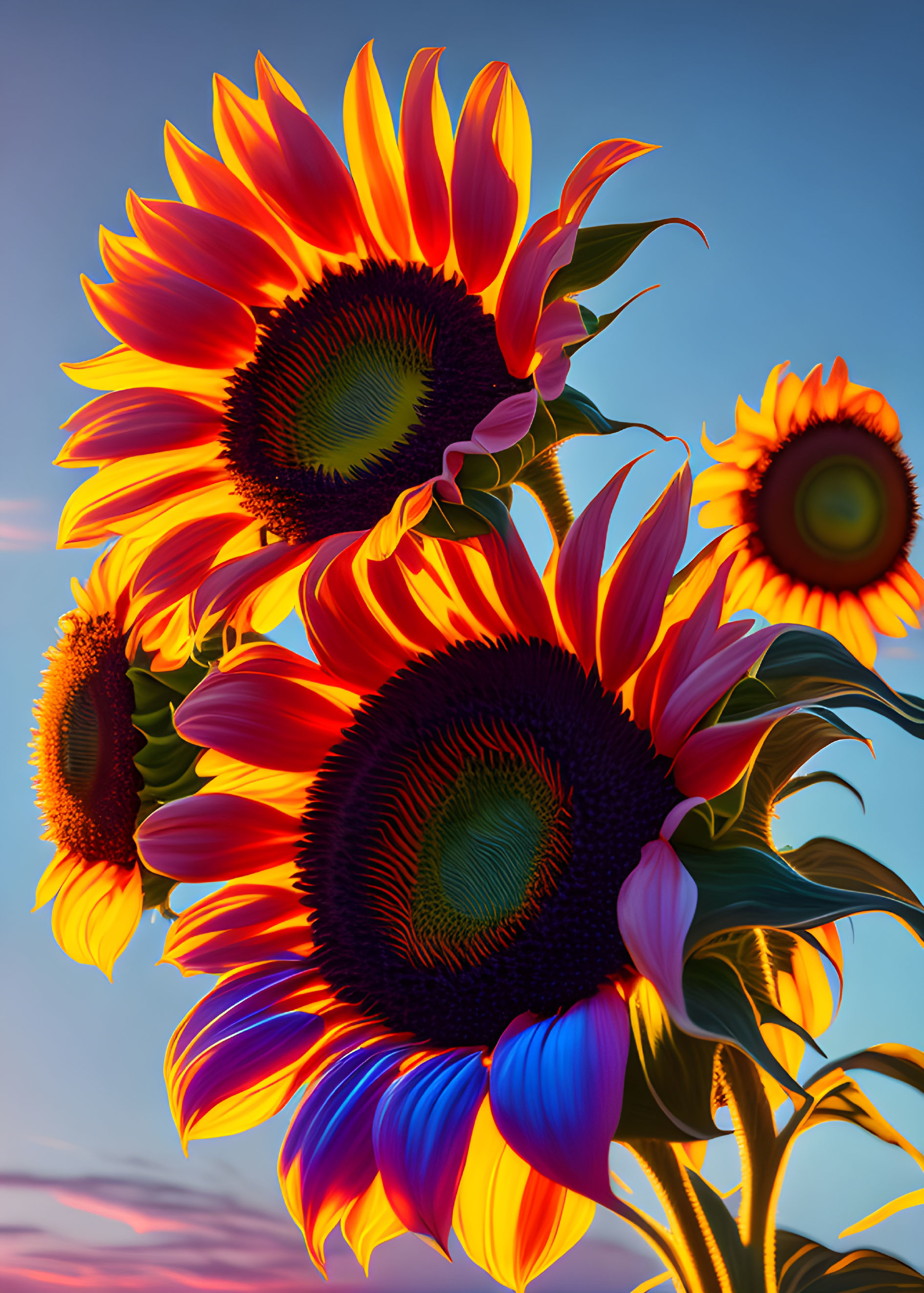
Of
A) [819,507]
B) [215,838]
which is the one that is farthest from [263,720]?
[819,507]

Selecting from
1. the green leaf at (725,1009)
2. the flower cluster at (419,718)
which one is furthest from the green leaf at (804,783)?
the green leaf at (725,1009)

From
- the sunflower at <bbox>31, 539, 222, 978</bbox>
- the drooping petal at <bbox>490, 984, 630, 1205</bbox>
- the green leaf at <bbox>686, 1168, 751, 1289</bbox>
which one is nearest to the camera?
the drooping petal at <bbox>490, 984, 630, 1205</bbox>

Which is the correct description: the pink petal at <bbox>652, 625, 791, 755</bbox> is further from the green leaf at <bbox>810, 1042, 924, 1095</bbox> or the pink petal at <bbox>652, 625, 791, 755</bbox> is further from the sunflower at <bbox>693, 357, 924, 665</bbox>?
the sunflower at <bbox>693, 357, 924, 665</bbox>

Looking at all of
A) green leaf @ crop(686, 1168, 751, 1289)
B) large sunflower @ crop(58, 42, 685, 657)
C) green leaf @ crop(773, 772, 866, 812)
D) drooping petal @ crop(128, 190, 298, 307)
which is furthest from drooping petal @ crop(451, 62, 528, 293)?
green leaf @ crop(686, 1168, 751, 1289)

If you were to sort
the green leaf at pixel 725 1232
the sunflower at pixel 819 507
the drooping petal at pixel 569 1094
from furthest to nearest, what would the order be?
the sunflower at pixel 819 507, the green leaf at pixel 725 1232, the drooping petal at pixel 569 1094

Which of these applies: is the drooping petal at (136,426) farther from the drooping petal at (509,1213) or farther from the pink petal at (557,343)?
the drooping petal at (509,1213)

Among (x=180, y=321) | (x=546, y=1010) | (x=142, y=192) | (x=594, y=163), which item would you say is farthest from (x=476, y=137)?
(x=142, y=192)
